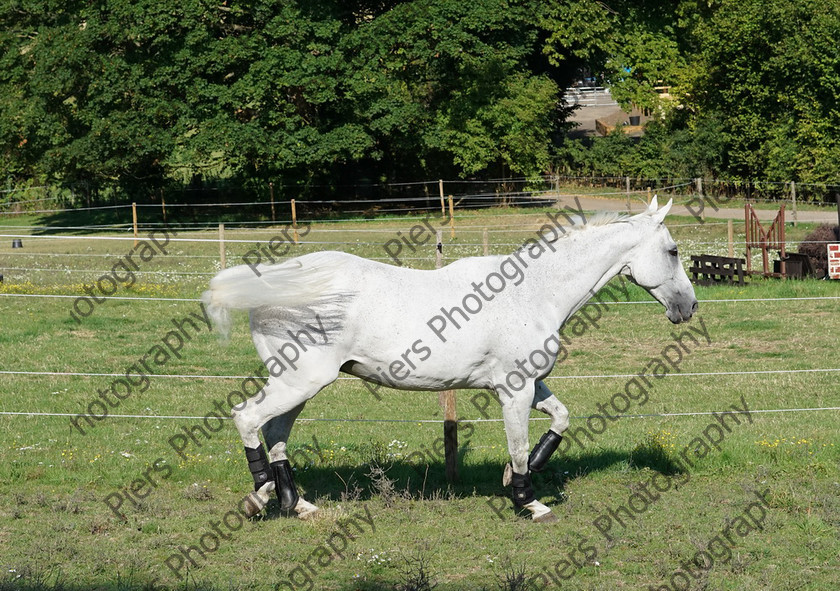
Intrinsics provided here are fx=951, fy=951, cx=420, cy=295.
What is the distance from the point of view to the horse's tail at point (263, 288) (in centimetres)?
602

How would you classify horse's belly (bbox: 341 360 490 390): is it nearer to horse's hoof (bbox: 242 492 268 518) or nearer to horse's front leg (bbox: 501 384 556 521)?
horse's front leg (bbox: 501 384 556 521)

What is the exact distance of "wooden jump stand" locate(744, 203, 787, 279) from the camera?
1711cm

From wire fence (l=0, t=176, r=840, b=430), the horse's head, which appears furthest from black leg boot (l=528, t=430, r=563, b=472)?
wire fence (l=0, t=176, r=840, b=430)

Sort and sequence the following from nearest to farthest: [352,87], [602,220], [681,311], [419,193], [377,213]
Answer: [681,311]
[602,220]
[352,87]
[377,213]
[419,193]

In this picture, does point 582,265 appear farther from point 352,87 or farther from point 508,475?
point 352,87

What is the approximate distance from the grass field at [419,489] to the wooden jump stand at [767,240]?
509 cm

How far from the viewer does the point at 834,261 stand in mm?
15914

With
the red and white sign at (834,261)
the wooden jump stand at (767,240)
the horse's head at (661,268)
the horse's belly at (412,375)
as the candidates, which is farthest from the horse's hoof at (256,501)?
the wooden jump stand at (767,240)

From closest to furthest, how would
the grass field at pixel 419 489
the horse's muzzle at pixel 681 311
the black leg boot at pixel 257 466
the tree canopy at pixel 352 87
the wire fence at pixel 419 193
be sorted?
the grass field at pixel 419 489, the black leg boot at pixel 257 466, the horse's muzzle at pixel 681 311, the tree canopy at pixel 352 87, the wire fence at pixel 419 193

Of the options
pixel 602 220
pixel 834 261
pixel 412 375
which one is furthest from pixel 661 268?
pixel 834 261

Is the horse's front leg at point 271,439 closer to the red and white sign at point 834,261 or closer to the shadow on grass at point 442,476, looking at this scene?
the shadow on grass at point 442,476

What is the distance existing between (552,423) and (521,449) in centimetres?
34

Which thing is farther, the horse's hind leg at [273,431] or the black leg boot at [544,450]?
the black leg boot at [544,450]

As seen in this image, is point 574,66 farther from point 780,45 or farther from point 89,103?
point 89,103
